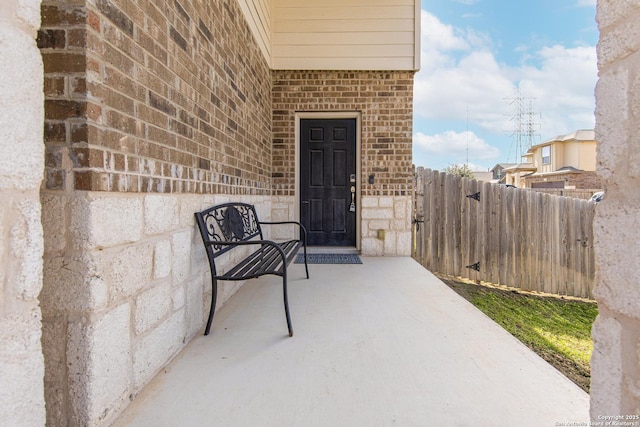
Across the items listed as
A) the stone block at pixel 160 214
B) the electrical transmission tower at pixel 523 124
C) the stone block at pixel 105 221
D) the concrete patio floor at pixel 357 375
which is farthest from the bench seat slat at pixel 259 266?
the electrical transmission tower at pixel 523 124

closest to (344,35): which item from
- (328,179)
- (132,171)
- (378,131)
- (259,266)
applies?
(378,131)

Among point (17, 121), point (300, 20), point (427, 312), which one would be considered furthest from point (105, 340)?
point (300, 20)

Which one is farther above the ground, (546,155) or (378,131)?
(546,155)

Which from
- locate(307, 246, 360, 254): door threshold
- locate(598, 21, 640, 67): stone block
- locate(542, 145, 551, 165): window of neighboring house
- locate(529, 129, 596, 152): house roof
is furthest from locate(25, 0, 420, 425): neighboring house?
locate(542, 145, 551, 165): window of neighboring house

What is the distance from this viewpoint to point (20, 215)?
0.93 m

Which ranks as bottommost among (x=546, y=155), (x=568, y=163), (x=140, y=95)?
(x=140, y=95)

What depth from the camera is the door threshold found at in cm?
512

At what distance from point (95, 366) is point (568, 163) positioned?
22.6m

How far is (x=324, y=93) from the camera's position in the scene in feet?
16.8

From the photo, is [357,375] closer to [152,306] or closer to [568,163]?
[152,306]

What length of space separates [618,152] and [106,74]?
178cm

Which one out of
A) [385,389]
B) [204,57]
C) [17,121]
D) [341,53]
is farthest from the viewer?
[341,53]

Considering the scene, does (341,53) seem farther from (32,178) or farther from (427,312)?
(32,178)

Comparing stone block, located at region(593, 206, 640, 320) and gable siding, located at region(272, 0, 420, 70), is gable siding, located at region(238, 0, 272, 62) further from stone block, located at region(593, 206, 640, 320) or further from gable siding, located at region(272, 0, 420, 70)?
stone block, located at region(593, 206, 640, 320)
